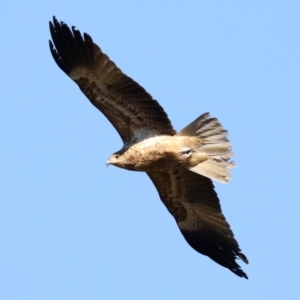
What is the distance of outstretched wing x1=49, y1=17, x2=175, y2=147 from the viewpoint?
11.8 m

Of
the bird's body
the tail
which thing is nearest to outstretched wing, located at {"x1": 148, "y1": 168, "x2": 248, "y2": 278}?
the bird's body

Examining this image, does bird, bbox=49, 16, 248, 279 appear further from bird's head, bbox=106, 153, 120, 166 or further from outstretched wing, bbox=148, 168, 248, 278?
outstretched wing, bbox=148, 168, 248, 278

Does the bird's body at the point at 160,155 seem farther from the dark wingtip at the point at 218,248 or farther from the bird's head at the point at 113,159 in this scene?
the dark wingtip at the point at 218,248

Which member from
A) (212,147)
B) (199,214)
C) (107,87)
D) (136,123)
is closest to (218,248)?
(199,214)

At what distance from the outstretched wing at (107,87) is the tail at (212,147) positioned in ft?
1.22

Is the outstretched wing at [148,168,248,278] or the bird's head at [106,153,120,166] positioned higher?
the bird's head at [106,153,120,166]

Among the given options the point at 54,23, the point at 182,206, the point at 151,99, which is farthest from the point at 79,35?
the point at 182,206

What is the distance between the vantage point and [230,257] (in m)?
12.9

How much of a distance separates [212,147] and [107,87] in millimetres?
1370

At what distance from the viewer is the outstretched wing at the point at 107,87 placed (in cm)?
1180

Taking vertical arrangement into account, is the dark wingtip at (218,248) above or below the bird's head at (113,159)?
below

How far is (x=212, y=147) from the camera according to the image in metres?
11.9

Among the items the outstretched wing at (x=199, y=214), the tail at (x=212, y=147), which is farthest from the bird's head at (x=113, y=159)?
the tail at (x=212, y=147)

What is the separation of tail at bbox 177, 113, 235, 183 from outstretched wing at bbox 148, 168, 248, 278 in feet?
2.60
